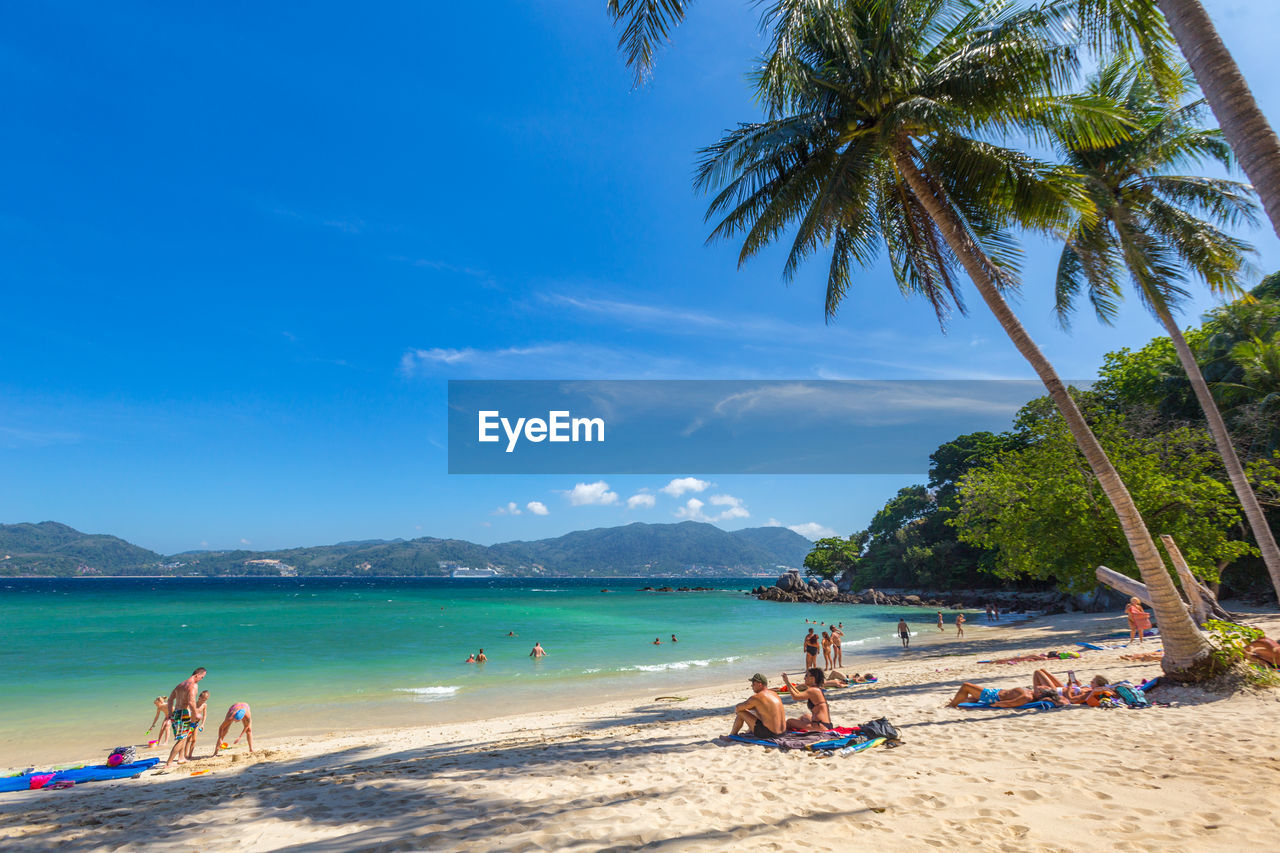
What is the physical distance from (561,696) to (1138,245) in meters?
16.0

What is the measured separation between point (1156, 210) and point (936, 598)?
48819mm

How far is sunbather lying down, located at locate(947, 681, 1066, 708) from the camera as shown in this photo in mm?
Answer: 8391

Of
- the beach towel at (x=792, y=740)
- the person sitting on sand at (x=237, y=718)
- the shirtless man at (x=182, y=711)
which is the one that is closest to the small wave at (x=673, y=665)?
the person sitting on sand at (x=237, y=718)

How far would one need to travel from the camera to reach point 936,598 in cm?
5369

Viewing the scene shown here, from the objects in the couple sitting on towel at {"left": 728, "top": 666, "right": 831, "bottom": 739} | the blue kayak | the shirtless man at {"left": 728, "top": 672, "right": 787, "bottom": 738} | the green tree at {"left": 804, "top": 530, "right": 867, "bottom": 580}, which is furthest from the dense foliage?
the green tree at {"left": 804, "top": 530, "right": 867, "bottom": 580}

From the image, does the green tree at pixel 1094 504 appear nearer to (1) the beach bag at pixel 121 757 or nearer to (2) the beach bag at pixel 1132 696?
(2) the beach bag at pixel 1132 696

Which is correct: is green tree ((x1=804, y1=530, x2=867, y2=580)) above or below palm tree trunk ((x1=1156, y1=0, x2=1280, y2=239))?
below

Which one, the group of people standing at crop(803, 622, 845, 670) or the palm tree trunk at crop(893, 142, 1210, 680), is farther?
the group of people standing at crop(803, 622, 845, 670)

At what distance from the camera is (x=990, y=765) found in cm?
569

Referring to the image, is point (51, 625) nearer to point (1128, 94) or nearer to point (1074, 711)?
point (1074, 711)

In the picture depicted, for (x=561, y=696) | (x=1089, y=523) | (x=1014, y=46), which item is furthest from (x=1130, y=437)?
(x=561, y=696)

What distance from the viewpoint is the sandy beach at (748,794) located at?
13.9ft

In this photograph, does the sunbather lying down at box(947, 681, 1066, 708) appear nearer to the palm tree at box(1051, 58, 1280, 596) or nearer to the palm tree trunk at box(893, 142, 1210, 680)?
the palm tree trunk at box(893, 142, 1210, 680)

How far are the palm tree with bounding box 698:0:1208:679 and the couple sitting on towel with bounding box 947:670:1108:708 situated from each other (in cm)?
114
